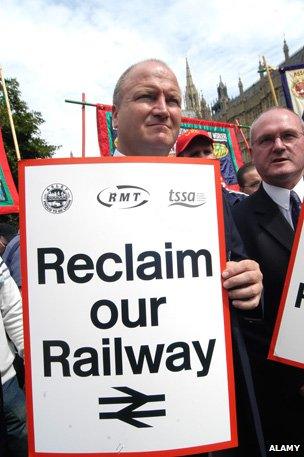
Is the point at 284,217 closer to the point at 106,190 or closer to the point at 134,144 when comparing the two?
the point at 134,144

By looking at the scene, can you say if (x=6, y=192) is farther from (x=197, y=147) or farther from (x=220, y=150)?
(x=220, y=150)

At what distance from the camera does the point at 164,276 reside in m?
1.25

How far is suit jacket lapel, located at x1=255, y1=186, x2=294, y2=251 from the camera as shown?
6.86 feet

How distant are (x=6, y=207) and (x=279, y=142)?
3689 millimetres

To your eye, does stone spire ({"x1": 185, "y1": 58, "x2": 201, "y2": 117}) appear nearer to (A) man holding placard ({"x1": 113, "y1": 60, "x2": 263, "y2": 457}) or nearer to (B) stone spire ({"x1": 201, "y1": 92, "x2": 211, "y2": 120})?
(B) stone spire ({"x1": 201, "y1": 92, "x2": 211, "y2": 120})

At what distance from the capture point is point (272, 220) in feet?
7.09

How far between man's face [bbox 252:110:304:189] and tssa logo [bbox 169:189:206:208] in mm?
1050

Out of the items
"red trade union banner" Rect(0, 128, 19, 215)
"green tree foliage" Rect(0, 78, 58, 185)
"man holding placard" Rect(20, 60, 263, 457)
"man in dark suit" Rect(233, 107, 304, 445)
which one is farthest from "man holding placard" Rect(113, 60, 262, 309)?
"green tree foliage" Rect(0, 78, 58, 185)

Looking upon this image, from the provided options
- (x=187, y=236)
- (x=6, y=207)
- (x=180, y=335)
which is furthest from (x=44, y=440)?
(x=6, y=207)

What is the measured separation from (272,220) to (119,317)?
4.04ft

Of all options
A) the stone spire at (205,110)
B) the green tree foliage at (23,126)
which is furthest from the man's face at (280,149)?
the stone spire at (205,110)

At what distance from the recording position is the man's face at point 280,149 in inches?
87.0

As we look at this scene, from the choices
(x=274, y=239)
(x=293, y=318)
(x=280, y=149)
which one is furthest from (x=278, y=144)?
(x=293, y=318)

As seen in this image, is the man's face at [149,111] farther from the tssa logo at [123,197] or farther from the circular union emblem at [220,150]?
the circular union emblem at [220,150]
